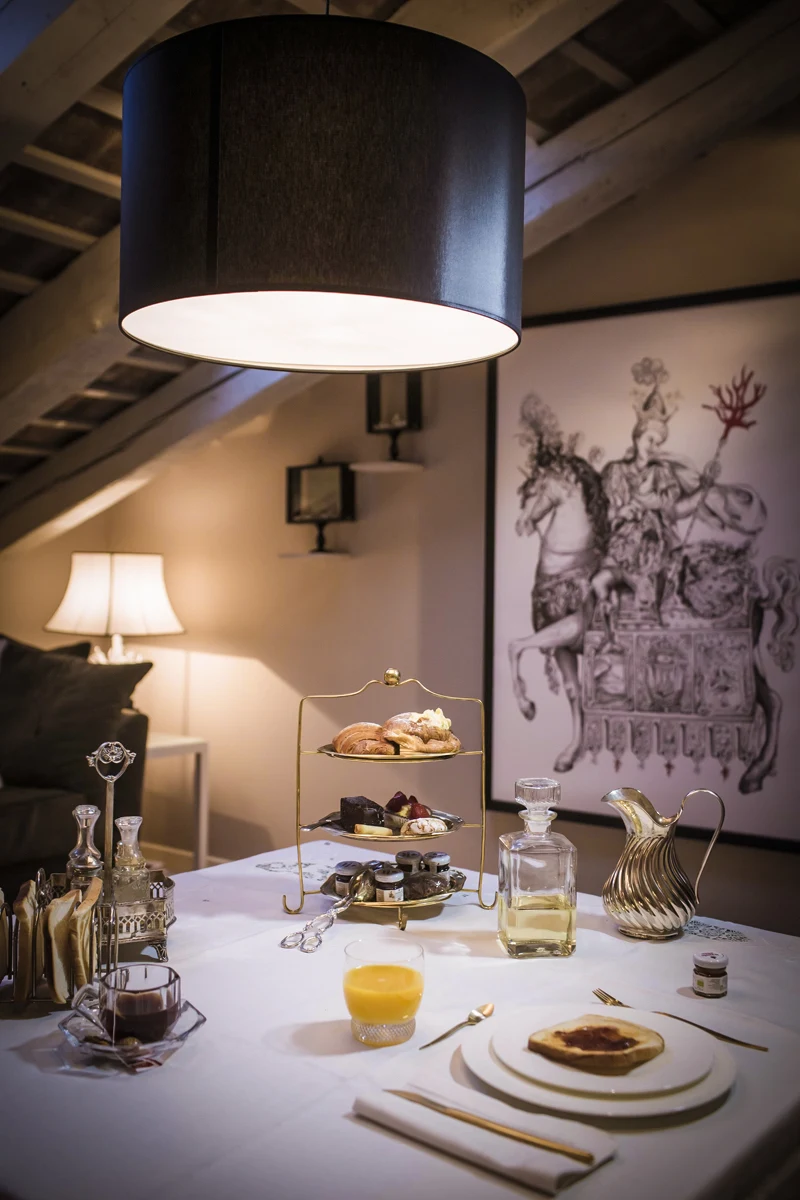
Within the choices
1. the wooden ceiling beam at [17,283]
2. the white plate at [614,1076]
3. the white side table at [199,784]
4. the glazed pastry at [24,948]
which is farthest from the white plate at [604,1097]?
the white side table at [199,784]

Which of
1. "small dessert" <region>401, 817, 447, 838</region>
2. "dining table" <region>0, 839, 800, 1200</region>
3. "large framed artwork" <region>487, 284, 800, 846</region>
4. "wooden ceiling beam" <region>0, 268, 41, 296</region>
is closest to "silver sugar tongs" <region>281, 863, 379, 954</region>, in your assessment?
"dining table" <region>0, 839, 800, 1200</region>

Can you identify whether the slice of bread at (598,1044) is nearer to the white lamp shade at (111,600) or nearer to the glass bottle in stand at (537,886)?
the glass bottle in stand at (537,886)

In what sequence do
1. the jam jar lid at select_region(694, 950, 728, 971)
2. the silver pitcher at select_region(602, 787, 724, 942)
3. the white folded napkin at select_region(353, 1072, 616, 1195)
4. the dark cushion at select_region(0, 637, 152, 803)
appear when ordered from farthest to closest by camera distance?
the dark cushion at select_region(0, 637, 152, 803) → the silver pitcher at select_region(602, 787, 724, 942) → the jam jar lid at select_region(694, 950, 728, 971) → the white folded napkin at select_region(353, 1072, 616, 1195)

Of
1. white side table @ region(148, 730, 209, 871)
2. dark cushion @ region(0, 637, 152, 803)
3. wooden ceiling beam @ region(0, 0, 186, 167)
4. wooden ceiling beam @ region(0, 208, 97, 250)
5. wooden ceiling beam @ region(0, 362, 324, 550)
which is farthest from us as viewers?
white side table @ region(148, 730, 209, 871)

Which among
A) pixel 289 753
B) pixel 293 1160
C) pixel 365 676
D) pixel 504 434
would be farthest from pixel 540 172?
pixel 293 1160

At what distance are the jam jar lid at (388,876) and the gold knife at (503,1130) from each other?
0.63 meters

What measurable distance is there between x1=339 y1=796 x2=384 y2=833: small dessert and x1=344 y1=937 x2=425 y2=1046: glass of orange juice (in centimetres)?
46

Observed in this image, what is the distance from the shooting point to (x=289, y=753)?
398 cm

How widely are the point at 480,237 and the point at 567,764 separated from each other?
222 centimetres

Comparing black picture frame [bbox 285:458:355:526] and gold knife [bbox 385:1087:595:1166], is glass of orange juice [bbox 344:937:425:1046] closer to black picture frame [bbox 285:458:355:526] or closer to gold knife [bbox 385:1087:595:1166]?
gold knife [bbox 385:1087:595:1166]

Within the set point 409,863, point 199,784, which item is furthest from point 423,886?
point 199,784

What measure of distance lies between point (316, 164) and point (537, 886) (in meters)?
1.02

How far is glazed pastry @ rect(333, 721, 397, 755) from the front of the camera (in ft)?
5.66

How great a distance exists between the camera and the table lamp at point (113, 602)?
3.97 m
